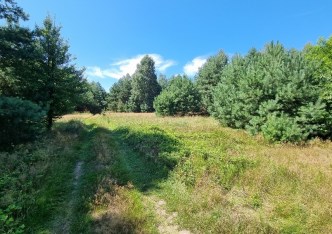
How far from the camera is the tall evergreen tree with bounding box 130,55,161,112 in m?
71.9

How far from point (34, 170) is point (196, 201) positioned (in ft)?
23.0

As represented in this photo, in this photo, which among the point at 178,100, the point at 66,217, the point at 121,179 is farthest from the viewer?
the point at 178,100

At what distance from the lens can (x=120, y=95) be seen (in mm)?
86312

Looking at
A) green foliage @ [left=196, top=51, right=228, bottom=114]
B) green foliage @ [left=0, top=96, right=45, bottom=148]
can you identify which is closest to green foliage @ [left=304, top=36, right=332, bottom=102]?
green foliage @ [left=0, top=96, right=45, bottom=148]

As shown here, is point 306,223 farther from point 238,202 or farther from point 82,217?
point 82,217

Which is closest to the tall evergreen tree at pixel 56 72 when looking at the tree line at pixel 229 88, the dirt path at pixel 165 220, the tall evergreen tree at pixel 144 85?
the tree line at pixel 229 88

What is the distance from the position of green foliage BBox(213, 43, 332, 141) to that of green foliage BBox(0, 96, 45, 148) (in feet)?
48.5

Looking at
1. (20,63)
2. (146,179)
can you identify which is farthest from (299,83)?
(20,63)

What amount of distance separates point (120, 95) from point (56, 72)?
62.5 meters

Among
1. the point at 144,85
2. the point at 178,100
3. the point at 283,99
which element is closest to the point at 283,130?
the point at 283,99

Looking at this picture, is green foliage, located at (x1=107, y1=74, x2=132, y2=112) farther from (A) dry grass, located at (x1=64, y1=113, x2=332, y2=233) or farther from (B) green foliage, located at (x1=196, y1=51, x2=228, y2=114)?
(A) dry grass, located at (x1=64, y1=113, x2=332, y2=233)

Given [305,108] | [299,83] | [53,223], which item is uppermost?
[299,83]

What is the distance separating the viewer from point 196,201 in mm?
8883

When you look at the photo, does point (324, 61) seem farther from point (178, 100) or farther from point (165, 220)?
point (178, 100)
